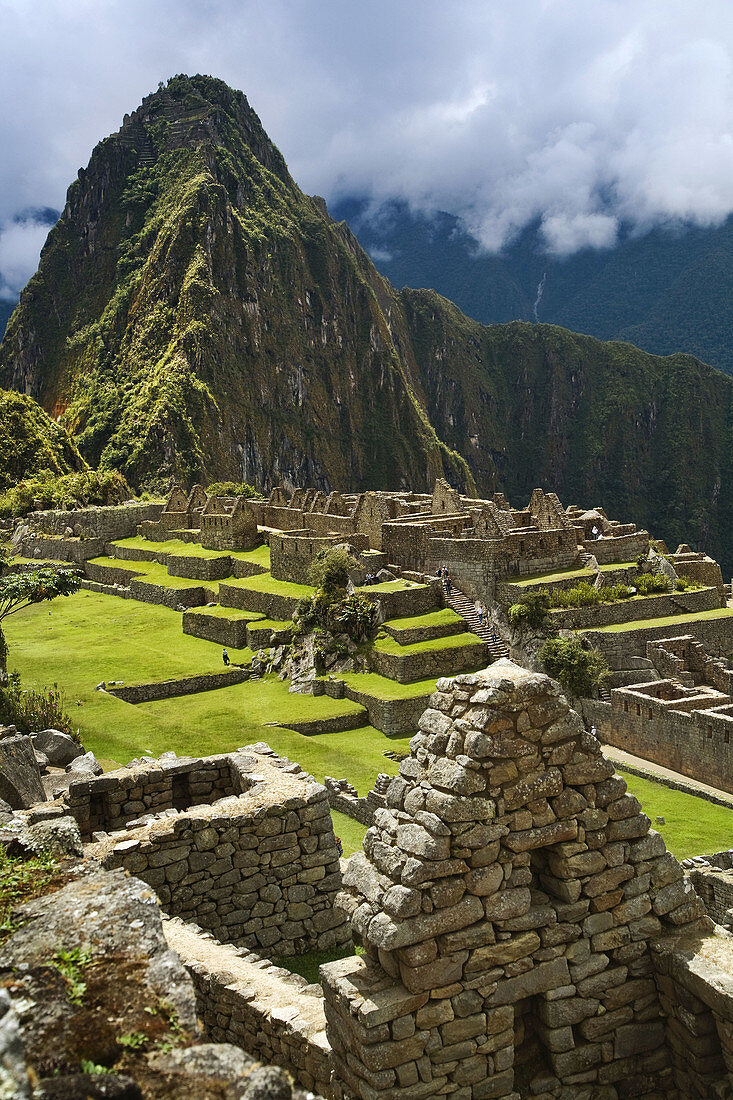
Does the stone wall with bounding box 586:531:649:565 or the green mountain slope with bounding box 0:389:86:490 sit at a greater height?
the green mountain slope with bounding box 0:389:86:490

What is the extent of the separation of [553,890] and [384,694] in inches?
762

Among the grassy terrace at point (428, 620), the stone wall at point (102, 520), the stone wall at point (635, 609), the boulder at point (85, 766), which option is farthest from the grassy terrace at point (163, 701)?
the stone wall at point (102, 520)

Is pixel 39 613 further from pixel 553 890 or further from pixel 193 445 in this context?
pixel 193 445

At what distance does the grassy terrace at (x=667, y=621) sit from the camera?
24750 mm

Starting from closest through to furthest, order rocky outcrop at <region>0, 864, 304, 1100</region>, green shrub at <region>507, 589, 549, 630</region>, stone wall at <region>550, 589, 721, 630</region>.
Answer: rocky outcrop at <region>0, 864, 304, 1100</region> → green shrub at <region>507, 589, 549, 630</region> → stone wall at <region>550, 589, 721, 630</region>

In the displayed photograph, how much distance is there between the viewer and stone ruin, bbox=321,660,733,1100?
3961mm

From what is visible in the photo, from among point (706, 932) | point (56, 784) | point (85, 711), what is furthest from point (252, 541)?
point (706, 932)

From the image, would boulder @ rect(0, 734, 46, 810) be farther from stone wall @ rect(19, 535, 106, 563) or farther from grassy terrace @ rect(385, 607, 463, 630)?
stone wall @ rect(19, 535, 106, 563)

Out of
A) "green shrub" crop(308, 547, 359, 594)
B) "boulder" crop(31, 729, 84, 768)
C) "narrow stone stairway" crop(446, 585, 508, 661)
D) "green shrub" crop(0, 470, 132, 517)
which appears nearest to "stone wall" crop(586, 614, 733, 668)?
"narrow stone stairway" crop(446, 585, 508, 661)

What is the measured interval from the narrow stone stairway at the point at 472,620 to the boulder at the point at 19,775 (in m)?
18.2

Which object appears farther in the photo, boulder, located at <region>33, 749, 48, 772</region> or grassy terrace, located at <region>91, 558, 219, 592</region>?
grassy terrace, located at <region>91, 558, 219, 592</region>

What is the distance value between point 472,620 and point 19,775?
2061 centimetres

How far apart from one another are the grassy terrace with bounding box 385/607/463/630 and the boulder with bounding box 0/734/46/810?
1880cm

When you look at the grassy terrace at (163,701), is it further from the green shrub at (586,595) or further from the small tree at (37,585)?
the green shrub at (586,595)
